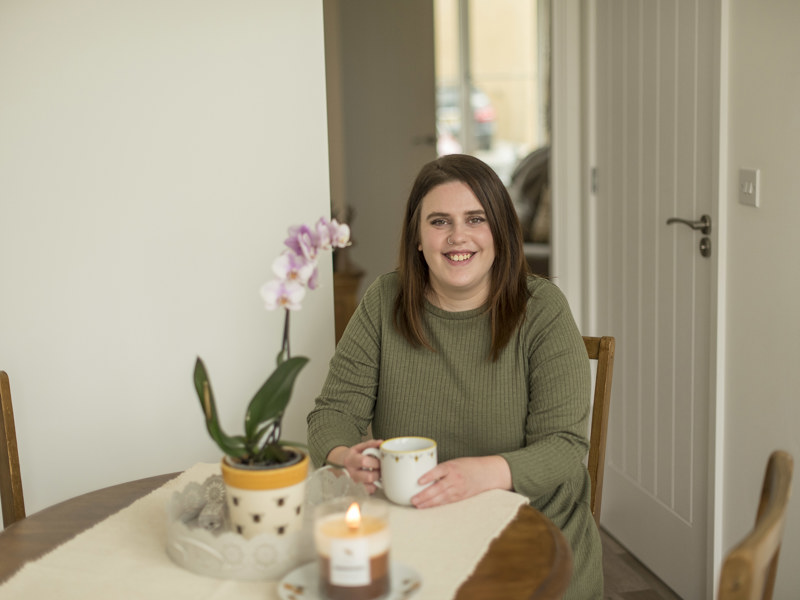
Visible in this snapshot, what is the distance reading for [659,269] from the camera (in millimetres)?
2639

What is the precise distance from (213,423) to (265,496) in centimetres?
11

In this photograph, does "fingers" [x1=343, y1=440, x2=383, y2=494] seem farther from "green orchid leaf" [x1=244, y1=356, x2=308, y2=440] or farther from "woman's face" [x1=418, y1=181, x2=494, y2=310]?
"woman's face" [x1=418, y1=181, x2=494, y2=310]

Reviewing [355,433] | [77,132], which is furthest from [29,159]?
[355,433]

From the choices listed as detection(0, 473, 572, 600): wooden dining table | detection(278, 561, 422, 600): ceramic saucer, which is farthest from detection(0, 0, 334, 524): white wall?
detection(278, 561, 422, 600): ceramic saucer

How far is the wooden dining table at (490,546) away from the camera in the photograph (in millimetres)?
1107

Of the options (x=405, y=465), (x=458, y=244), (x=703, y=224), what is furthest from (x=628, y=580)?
(x=405, y=465)

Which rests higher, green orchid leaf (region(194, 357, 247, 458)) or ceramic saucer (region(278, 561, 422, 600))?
green orchid leaf (region(194, 357, 247, 458))

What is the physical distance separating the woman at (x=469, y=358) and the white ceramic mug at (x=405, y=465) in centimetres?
20

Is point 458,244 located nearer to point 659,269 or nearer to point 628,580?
point 659,269

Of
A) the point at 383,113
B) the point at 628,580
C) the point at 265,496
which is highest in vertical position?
the point at 383,113

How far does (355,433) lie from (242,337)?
759mm

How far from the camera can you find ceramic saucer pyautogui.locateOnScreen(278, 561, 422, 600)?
1062 mm

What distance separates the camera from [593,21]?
9.79ft

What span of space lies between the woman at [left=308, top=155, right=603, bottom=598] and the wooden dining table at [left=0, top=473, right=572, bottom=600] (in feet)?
0.88
